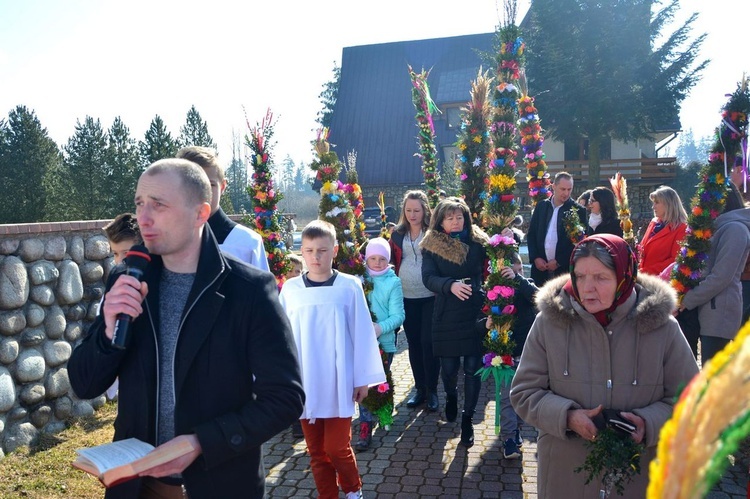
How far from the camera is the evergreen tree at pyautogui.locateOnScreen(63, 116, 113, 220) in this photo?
625 inches

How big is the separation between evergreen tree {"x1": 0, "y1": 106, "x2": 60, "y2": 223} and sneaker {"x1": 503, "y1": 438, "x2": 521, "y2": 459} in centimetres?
1324

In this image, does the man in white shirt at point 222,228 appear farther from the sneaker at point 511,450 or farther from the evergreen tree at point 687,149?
the evergreen tree at point 687,149

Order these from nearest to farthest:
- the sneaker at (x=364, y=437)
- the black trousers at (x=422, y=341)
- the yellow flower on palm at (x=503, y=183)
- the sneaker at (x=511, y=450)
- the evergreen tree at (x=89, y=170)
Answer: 1. the sneaker at (x=511, y=450)
2. the sneaker at (x=364, y=437)
3. the yellow flower on palm at (x=503, y=183)
4. the black trousers at (x=422, y=341)
5. the evergreen tree at (x=89, y=170)

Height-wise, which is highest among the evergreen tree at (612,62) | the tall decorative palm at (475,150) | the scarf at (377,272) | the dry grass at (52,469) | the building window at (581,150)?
the evergreen tree at (612,62)

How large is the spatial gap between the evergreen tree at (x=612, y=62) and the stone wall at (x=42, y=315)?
77.9ft

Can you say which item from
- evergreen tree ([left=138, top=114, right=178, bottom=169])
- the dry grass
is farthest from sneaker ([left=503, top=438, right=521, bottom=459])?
evergreen tree ([left=138, top=114, right=178, bottom=169])

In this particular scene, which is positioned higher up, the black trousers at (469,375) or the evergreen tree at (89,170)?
the evergreen tree at (89,170)

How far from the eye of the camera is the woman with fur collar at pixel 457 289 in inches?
213

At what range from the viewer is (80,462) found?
1.94m

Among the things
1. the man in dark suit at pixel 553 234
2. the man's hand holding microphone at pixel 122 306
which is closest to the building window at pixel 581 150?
the man in dark suit at pixel 553 234

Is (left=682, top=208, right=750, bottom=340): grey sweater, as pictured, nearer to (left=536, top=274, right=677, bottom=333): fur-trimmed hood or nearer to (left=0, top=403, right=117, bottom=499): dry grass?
(left=536, top=274, right=677, bottom=333): fur-trimmed hood

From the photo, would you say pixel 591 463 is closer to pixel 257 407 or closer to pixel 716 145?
pixel 257 407

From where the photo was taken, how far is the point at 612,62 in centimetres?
2669

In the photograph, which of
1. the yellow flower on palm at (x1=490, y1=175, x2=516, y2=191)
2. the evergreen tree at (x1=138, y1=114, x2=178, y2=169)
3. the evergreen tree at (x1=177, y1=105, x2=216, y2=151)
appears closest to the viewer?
the yellow flower on palm at (x1=490, y1=175, x2=516, y2=191)
